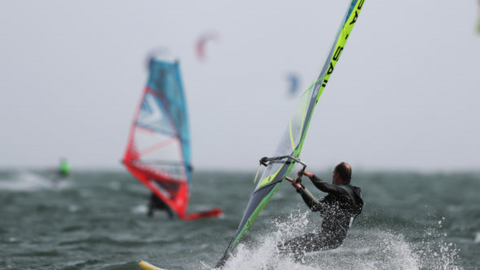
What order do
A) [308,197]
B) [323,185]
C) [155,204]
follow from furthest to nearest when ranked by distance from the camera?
[155,204], [308,197], [323,185]

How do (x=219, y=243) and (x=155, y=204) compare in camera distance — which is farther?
(x=155, y=204)

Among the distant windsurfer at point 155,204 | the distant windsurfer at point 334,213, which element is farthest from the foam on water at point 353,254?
the distant windsurfer at point 155,204

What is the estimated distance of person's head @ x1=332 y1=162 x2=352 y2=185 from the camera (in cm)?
517

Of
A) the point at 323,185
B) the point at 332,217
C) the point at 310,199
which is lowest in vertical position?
the point at 332,217

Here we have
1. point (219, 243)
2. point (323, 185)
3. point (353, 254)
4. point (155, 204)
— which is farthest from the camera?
point (155, 204)

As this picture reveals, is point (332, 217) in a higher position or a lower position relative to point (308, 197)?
lower

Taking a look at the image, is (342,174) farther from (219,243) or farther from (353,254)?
(219,243)

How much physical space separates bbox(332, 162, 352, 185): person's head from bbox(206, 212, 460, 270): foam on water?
821 mm

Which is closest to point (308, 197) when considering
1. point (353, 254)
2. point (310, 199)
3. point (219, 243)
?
point (310, 199)

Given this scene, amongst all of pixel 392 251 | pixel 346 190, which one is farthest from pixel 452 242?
pixel 346 190

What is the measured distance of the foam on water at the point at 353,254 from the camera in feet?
18.0

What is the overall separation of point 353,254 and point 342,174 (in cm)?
210

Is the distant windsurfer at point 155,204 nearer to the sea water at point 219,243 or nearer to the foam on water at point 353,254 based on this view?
the sea water at point 219,243

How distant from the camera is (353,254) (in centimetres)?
694
